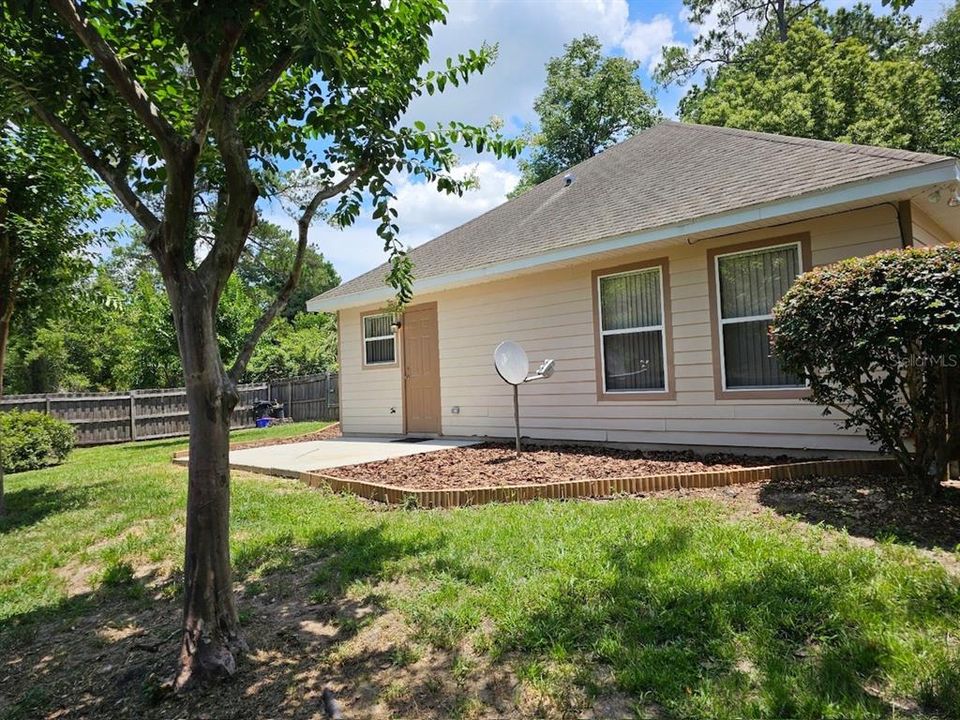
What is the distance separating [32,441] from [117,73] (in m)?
11.2

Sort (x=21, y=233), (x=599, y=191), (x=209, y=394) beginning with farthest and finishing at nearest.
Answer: (x=599, y=191), (x=21, y=233), (x=209, y=394)

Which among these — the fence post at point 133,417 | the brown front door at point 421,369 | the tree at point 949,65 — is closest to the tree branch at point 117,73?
the brown front door at point 421,369

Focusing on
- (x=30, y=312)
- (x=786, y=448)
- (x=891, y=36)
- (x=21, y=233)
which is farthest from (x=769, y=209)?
(x=891, y=36)

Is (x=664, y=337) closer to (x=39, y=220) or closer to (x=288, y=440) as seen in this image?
(x=39, y=220)

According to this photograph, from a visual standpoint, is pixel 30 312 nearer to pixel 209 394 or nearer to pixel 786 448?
pixel 209 394

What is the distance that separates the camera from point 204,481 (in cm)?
272

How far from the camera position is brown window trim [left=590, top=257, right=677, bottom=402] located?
7.26 meters

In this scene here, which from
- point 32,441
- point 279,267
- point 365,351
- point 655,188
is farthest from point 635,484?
point 279,267

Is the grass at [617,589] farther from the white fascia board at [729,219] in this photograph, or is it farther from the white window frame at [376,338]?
the white window frame at [376,338]

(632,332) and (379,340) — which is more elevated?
(379,340)

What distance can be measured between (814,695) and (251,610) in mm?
2870

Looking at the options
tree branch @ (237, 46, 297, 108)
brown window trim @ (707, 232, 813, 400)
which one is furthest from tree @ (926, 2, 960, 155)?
tree branch @ (237, 46, 297, 108)

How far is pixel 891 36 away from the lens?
2231cm

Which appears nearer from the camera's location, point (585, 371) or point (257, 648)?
point (257, 648)
